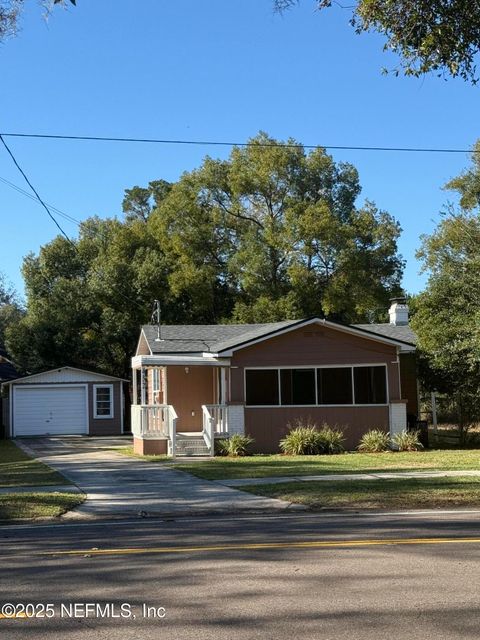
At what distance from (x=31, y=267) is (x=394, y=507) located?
3610 centimetres

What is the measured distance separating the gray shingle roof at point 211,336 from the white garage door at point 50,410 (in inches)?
345

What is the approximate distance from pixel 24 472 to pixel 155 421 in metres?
6.91

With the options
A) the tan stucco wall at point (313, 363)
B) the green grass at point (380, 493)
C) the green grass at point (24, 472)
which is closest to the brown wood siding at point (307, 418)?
the tan stucco wall at point (313, 363)

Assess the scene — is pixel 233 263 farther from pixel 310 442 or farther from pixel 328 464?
pixel 328 464

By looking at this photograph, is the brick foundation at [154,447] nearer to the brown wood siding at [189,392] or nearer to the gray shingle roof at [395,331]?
the brown wood siding at [189,392]

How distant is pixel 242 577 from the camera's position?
7.18 meters

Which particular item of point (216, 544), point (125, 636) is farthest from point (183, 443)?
point (125, 636)

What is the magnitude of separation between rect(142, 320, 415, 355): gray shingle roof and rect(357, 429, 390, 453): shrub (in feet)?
11.1

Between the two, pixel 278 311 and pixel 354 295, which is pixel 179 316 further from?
pixel 354 295

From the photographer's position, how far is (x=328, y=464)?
1964 cm

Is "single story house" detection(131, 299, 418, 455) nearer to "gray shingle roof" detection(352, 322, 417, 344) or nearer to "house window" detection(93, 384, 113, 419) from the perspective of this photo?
"gray shingle roof" detection(352, 322, 417, 344)

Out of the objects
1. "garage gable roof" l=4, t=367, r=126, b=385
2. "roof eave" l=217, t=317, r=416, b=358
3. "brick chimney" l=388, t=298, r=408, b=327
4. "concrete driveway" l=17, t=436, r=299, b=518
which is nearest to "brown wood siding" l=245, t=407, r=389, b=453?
"roof eave" l=217, t=317, r=416, b=358

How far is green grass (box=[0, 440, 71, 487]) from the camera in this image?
16656 millimetres

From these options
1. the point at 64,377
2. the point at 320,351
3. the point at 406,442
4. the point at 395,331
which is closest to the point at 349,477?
the point at 406,442
